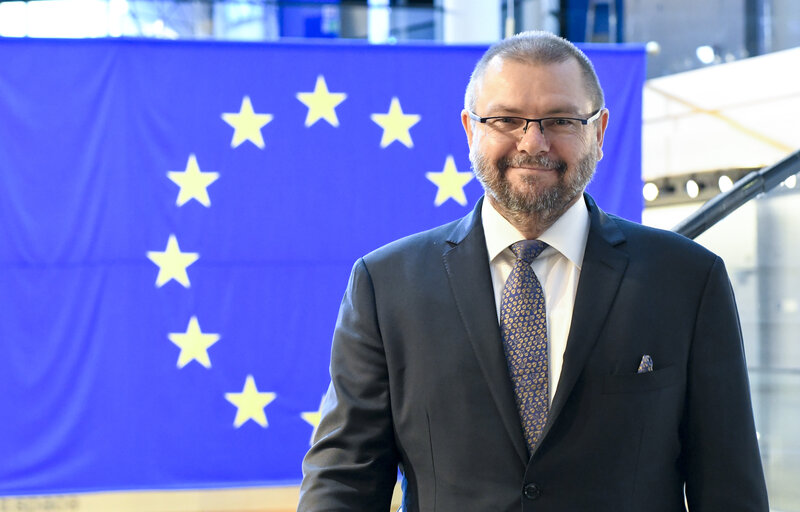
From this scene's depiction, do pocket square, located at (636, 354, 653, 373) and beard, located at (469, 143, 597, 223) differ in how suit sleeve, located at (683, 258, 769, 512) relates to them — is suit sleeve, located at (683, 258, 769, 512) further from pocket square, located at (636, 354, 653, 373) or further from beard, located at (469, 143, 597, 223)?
beard, located at (469, 143, 597, 223)

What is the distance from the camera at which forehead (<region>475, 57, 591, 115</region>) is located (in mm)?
1495

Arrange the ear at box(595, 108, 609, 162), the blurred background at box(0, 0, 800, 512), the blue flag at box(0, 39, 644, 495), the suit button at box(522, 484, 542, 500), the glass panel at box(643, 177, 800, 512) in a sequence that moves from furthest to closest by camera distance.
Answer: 1. the blurred background at box(0, 0, 800, 512)
2. the blue flag at box(0, 39, 644, 495)
3. the glass panel at box(643, 177, 800, 512)
4. the ear at box(595, 108, 609, 162)
5. the suit button at box(522, 484, 542, 500)

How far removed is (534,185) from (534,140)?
0.23 ft

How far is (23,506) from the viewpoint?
4699 mm


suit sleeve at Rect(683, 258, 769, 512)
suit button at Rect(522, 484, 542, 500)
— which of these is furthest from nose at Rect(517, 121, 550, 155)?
suit button at Rect(522, 484, 542, 500)

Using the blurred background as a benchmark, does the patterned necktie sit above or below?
below

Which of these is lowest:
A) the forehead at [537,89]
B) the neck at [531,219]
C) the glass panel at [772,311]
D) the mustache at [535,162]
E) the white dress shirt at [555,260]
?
the glass panel at [772,311]

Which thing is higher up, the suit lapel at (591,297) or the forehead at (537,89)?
the forehead at (537,89)

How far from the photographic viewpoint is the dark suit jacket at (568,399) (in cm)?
147

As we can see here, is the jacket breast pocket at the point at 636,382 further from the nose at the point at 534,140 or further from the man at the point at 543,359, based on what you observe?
the nose at the point at 534,140

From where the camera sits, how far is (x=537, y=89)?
150 centimetres

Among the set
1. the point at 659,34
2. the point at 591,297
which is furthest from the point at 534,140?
the point at 659,34

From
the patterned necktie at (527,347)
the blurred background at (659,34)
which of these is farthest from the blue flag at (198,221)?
the patterned necktie at (527,347)

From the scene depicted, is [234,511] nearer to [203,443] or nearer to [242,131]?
[203,443]
